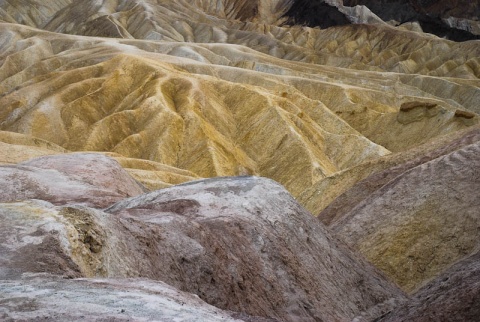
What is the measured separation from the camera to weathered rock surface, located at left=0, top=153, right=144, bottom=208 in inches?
802

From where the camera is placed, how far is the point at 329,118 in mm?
66250

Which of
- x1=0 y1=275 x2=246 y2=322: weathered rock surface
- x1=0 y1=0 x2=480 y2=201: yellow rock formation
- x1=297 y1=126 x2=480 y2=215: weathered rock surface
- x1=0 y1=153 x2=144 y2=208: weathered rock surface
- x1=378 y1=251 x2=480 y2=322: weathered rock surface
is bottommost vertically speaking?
x1=0 y1=0 x2=480 y2=201: yellow rock formation

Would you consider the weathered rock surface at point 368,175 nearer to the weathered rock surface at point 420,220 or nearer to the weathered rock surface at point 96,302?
the weathered rock surface at point 420,220

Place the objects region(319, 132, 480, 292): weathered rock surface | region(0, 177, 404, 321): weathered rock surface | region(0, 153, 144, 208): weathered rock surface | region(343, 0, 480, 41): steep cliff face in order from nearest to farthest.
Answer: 1. region(0, 177, 404, 321): weathered rock surface
2. region(0, 153, 144, 208): weathered rock surface
3. region(319, 132, 480, 292): weathered rock surface
4. region(343, 0, 480, 41): steep cliff face

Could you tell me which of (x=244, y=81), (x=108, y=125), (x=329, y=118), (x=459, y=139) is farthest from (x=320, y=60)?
(x=459, y=139)

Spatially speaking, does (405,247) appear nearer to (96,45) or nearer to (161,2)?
(96,45)

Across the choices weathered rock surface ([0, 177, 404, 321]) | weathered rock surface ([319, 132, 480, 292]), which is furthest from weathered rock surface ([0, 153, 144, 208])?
weathered rock surface ([319, 132, 480, 292])

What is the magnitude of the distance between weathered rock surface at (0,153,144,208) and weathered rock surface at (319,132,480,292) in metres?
11.2

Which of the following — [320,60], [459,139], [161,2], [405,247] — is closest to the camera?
[405,247]

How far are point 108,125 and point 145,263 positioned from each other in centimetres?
4779

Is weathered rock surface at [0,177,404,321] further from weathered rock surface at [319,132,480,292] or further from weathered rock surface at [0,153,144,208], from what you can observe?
weathered rock surface at [319,132,480,292]

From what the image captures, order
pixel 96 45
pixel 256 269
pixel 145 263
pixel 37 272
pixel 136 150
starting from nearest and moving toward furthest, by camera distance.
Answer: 1. pixel 37 272
2. pixel 145 263
3. pixel 256 269
4. pixel 136 150
5. pixel 96 45

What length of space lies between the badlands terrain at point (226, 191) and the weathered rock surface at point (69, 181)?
0.34ft

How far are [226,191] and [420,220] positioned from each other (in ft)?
33.6
